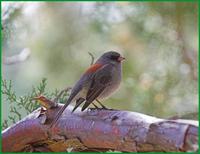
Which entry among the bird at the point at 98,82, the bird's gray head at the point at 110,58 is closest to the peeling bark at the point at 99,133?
the bird at the point at 98,82

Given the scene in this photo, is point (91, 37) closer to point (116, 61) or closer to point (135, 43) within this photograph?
point (135, 43)

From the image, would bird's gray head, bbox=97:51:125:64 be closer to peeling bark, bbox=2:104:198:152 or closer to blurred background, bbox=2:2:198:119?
peeling bark, bbox=2:104:198:152

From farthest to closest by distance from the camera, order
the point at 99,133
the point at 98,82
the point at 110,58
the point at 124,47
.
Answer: the point at 124,47, the point at 110,58, the point at 98,82, the point at 99,133

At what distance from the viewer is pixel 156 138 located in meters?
2.00

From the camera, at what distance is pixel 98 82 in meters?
3.23

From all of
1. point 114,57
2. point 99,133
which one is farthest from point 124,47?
point 99,133

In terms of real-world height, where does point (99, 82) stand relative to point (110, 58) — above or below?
below

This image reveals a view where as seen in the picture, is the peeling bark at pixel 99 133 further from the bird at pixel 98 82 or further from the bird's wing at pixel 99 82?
the bird's wing at pixel 99 82

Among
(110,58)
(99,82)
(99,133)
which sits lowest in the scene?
(99,133)

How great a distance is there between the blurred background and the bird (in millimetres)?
1227

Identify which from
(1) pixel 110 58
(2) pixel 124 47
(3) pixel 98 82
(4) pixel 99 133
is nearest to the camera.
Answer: (4) pixel 99 133

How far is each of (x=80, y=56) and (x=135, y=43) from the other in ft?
1.89

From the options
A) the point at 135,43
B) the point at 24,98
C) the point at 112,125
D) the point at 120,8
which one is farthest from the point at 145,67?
the point at 112,125

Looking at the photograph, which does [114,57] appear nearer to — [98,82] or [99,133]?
[98,82]
